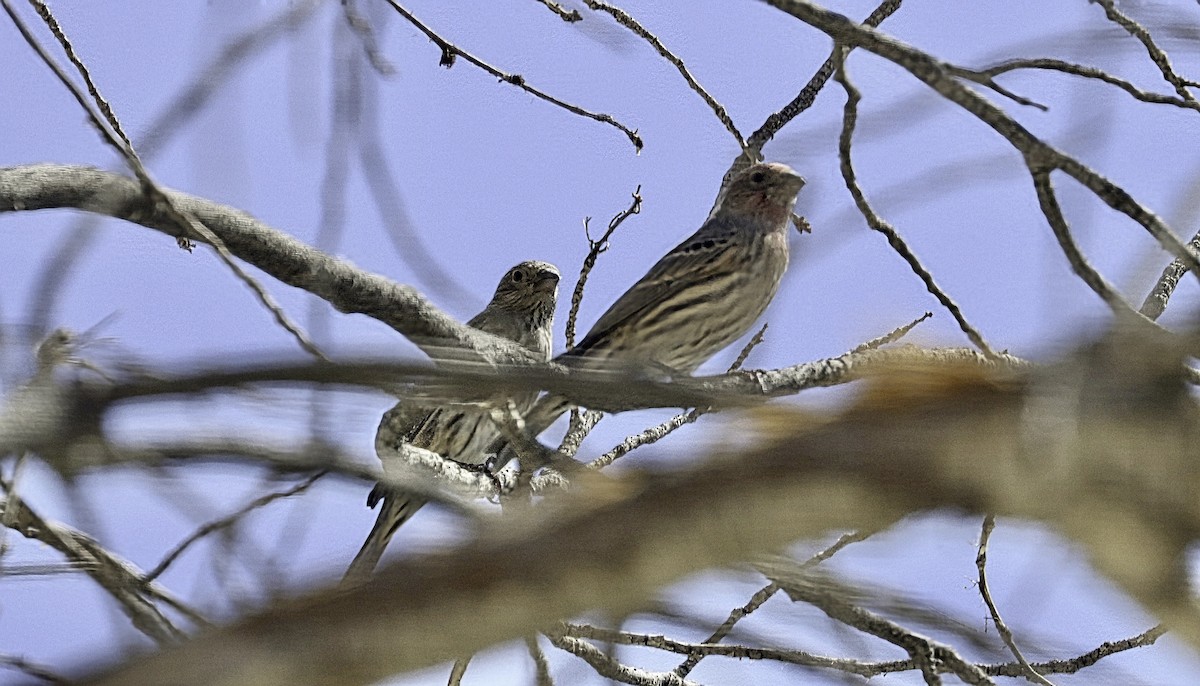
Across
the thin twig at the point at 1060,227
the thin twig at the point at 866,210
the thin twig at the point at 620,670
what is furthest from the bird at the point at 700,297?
the thin twig at the point at 1060,227

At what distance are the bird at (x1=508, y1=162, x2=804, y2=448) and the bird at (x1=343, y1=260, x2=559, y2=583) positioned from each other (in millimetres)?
293

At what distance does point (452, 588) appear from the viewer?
106 cm

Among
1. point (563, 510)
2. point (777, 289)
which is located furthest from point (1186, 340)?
point (777, 289)

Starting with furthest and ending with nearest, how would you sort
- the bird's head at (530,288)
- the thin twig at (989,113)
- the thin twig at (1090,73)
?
the bird's head at (530,288)
the thin twig at (1090,73)
the thin twig at (989,113)

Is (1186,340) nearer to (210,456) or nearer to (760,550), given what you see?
(760,550)

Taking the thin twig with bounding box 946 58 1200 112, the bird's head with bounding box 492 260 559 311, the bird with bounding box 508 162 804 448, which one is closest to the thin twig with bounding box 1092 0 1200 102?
the thin twig with bounding box 946 58 1200 112

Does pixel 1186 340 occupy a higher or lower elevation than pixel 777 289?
lower

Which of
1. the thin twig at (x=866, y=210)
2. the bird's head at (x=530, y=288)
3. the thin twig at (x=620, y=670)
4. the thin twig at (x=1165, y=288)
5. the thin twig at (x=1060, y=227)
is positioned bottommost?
the thin twig at (x=620, y=670)

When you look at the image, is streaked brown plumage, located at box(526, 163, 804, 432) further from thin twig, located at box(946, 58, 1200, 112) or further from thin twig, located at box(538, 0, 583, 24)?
thin twig, located at box(946, 58, 1200, 112)

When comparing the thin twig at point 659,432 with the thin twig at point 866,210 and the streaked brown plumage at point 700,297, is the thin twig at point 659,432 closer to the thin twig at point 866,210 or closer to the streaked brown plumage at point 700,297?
the streaked brown plumage at point 700,297

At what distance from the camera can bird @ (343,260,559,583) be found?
4824 millimetres

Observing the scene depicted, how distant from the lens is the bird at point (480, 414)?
4.82 metres

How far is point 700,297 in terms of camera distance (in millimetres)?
6578

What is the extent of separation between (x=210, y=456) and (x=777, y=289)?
5.55 metres
